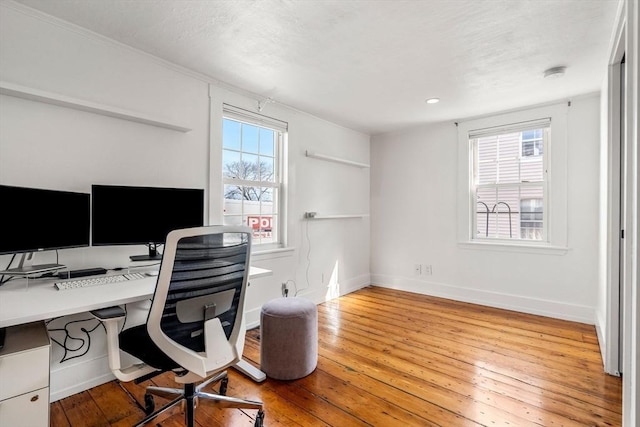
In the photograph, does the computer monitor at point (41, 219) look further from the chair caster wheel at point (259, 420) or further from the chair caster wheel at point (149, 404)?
the chair caster wheel at point (259, 420)

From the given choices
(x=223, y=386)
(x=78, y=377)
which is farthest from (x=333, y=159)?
(x=78, y=377)

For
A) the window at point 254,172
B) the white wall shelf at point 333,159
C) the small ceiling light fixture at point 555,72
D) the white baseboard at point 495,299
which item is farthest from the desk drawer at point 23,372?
the white baseboard at point 495,299

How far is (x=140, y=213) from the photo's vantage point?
6.98ft

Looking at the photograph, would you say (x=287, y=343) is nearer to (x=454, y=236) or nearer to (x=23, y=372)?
(x=23, y=372)

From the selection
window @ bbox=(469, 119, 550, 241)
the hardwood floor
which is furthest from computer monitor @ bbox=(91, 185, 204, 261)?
window @ bbox=(469, 119, 550, 241)

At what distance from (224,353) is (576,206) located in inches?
153

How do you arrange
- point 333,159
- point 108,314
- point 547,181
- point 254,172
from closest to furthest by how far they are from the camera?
point 108,314 < point 254,172 < point 547,181 < point 333,159

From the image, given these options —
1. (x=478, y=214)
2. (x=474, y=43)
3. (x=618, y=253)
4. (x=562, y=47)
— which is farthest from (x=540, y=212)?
(x=474, y=43)

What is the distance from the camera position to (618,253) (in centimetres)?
231

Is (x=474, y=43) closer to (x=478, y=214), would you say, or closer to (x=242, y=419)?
(x=478, y=214)

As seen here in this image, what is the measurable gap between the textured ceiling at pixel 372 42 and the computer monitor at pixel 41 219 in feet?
3.78

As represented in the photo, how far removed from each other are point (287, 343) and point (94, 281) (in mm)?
1282

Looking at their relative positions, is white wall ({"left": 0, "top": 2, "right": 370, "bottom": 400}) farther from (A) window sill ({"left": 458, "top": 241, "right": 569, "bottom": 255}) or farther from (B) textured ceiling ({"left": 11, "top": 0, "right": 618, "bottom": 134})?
(A) window sill ({"left": 458, "top": 241, "right": 569, "bottom": 255})

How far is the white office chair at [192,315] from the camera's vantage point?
1.41 meters
